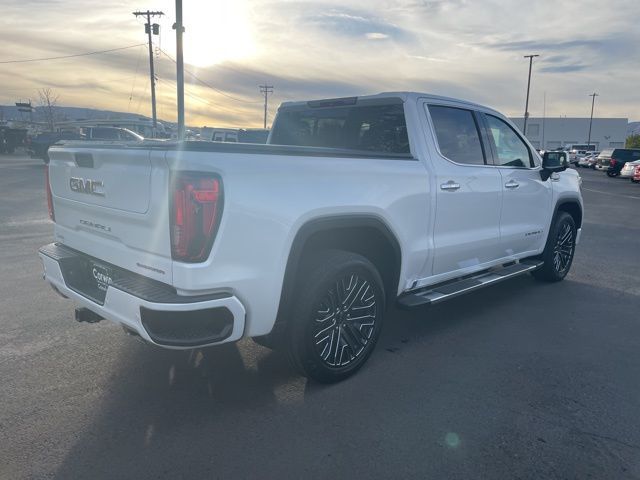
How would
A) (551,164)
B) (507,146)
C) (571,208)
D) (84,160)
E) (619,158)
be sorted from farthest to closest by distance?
(619,158) < (571,208) < (551,164) < (507,146) < (84,160)

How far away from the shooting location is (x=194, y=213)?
268 centimetres

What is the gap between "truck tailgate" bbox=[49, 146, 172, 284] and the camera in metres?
2.79

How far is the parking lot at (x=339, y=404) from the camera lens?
2713mm

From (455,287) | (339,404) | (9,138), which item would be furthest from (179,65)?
(9,138)

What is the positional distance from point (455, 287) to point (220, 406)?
7.33ft

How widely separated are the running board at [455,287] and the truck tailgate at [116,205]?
1979 millimetres

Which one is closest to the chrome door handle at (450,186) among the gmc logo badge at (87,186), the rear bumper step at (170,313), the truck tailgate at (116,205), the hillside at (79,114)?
the rear bumper step at (170,313)

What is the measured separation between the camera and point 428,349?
13.9ft

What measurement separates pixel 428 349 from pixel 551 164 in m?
2.72

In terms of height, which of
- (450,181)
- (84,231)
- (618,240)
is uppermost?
(450,181)

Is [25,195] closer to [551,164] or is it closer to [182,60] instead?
[182,60]

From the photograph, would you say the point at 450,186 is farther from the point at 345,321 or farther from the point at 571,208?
the point at 571,208

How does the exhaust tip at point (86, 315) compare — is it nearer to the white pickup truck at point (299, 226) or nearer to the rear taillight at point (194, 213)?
the white pickup truck at point (299, 226)

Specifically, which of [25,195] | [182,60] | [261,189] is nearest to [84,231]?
[261,189]
